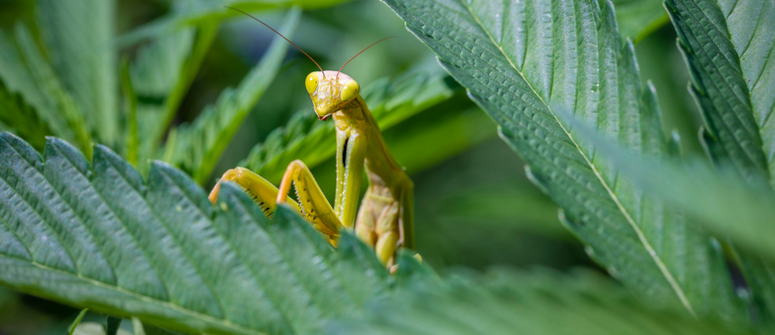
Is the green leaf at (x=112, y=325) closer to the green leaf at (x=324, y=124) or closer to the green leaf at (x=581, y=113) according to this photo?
the green leaf at (x=324, y=124)

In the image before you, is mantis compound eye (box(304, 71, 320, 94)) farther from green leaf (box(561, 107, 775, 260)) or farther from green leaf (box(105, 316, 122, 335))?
green leaf (box(561, 107, 775, 260))

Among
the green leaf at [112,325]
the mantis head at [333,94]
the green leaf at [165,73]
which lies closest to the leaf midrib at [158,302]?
the green leaf at [112,325]

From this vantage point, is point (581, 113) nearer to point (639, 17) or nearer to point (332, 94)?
point (332, 94)

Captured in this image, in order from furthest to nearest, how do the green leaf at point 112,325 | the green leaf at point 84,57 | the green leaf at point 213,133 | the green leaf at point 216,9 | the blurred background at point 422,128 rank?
the blurred background at point 422,128
the green leaf at point 84,57
the green leaf at point 216,9
the green leaf at point 213,133
the green leaf at point 112,325

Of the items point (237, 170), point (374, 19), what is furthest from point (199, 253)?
point (374, 19)

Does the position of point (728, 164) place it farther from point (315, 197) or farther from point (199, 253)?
point (315, 197)
